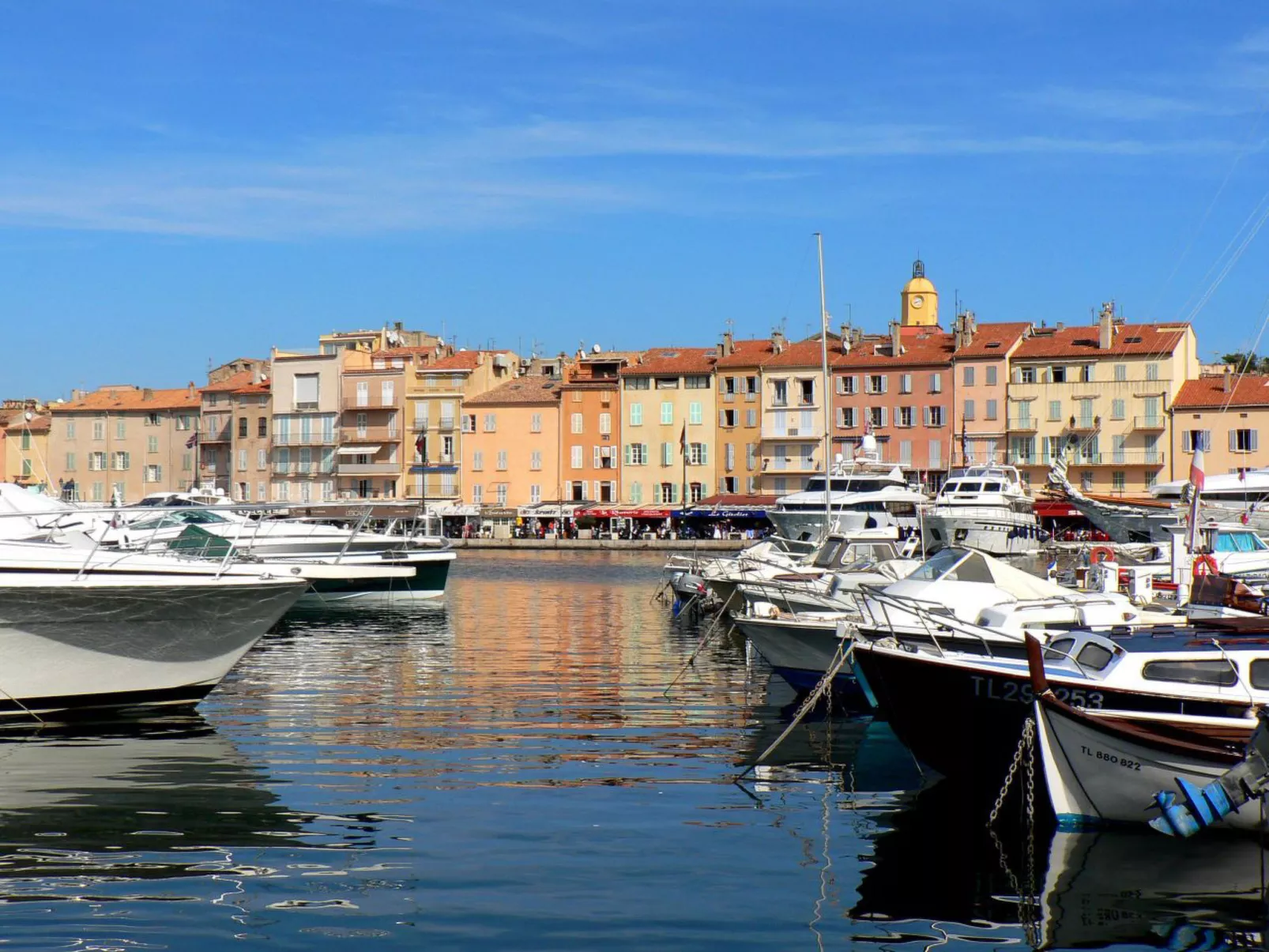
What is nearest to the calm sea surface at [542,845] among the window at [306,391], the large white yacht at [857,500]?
the large white yacht at [857,500]

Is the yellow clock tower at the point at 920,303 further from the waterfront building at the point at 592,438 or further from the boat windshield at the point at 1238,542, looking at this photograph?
the boat windshield at the point at 1238,542

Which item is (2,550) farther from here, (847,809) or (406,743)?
(847,809)

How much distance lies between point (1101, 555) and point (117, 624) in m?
23.4

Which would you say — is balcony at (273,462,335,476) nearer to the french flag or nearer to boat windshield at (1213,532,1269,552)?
boat windshield at (1213,532,1269,552)

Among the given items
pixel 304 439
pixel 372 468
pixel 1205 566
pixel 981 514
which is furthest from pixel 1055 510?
pixel 1205 566

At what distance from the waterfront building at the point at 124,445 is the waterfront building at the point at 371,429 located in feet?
44.3

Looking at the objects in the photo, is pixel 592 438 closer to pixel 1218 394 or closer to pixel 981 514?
pixel 1218 394

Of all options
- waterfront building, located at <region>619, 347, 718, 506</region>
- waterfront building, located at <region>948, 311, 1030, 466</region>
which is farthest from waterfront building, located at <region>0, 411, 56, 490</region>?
waterfront building, located at <region>948, 311, 1030, 466</region>

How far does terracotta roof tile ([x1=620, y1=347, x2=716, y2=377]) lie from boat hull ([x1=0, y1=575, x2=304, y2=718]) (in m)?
80.0

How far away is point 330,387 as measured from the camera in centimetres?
10762

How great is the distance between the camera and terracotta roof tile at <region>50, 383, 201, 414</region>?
115250mm

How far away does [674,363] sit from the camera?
331 ft

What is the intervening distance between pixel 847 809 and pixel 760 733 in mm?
4760

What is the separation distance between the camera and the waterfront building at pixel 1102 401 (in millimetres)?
87375
